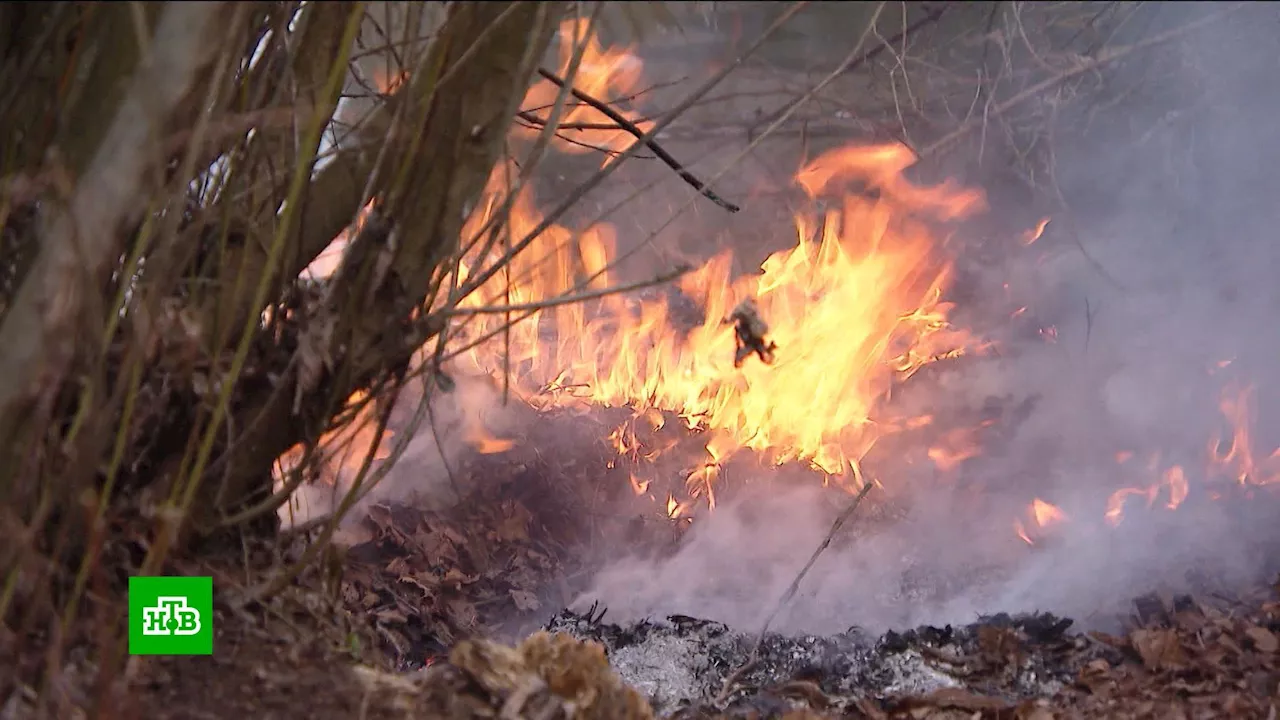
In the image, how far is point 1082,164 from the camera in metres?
4.97

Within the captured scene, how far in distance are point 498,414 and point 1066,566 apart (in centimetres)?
257

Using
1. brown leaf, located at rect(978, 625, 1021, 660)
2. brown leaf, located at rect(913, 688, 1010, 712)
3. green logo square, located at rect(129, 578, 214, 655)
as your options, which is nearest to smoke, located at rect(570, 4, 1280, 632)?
brown leaf, located at rect(978, 625, 1021, 660)

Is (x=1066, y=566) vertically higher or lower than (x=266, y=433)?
lower

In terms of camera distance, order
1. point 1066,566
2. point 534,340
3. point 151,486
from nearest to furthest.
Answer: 1. point 151,486
2. point 1066,566
3. point 534,340

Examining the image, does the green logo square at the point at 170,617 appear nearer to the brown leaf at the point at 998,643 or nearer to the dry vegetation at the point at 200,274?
the dry vegetation at the point at 200,274

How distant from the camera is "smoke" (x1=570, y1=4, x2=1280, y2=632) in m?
3.60

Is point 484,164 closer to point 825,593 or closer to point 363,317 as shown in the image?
point 363,317

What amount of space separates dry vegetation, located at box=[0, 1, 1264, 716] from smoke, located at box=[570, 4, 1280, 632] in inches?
81.1

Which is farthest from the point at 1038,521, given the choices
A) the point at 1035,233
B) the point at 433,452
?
the point at 433,452

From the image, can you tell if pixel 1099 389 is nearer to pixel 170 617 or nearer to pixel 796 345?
pixel 796 345

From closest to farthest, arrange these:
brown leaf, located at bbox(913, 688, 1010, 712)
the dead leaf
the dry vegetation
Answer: the dry vegetation < brown leaf, located at bbox(913, 688, 1010, 712) < the dead leaf

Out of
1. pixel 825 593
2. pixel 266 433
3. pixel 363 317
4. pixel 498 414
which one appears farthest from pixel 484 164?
pixel 498 414

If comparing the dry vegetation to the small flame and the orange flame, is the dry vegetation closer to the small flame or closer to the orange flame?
the orange flame

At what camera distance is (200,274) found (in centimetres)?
185
